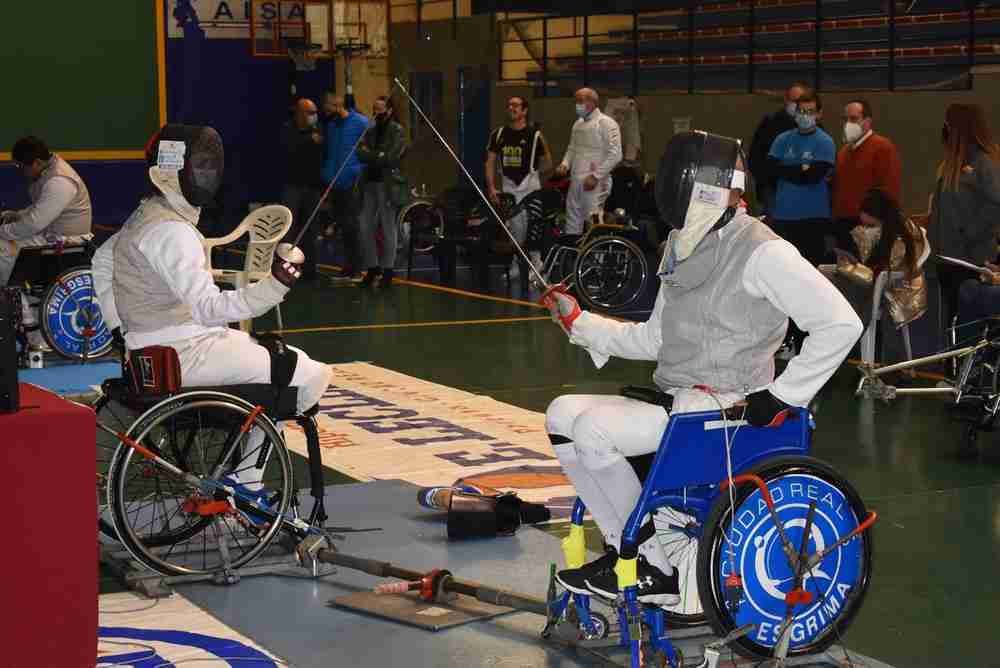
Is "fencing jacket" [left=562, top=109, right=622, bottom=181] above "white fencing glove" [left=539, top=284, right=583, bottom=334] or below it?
above

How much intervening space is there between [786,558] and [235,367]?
77.3 inches

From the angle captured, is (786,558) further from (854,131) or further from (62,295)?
(854,131)

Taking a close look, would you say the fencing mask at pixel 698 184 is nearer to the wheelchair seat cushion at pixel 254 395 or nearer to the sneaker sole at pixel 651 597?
the sneaker sole at pixel 651 597

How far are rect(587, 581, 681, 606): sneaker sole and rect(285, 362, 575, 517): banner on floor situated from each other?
66.1 inches

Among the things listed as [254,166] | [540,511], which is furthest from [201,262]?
[254,166]

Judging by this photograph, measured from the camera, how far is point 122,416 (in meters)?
6.62

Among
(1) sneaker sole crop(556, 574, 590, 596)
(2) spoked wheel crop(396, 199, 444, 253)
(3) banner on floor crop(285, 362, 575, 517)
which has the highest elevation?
(2) spoked wheel crop(396, 199, 444, 253)

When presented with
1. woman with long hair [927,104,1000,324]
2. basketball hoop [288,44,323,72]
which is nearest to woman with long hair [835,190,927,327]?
woman with long hair [927,104,1000,324]

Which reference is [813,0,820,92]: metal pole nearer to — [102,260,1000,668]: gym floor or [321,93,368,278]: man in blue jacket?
[102,260,1000,668]: gym floor

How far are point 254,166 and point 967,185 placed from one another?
1318 cm

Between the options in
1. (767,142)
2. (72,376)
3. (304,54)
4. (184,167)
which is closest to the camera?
(184,167)

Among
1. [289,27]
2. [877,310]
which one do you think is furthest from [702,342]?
[289,27]

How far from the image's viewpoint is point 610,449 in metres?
3.80

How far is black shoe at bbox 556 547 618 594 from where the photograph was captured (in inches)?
150
